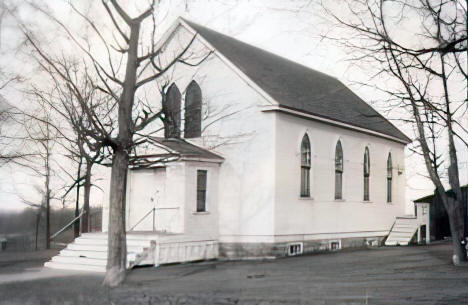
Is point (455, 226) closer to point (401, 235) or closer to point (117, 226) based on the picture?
point (117, 226)

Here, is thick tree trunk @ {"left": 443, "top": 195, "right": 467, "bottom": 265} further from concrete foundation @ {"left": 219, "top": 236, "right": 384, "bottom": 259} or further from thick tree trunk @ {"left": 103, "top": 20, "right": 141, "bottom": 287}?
thick tree trunk @ {"left": 103, "top": 20, "right": 141, "bottom": 287}

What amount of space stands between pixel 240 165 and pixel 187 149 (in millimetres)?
2251

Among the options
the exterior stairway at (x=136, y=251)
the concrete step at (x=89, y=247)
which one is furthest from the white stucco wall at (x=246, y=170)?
the concrete step at (x=89, y=247)

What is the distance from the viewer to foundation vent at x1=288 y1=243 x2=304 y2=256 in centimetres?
2469

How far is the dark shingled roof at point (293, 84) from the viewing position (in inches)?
991

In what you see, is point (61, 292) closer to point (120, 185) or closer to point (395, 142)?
point (120, 185)

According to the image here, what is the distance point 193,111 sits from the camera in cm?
2589

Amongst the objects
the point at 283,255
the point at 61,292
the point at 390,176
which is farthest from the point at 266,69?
the point at 61,292

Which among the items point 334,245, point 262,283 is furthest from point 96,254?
point 334,245

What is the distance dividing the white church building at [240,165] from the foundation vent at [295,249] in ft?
0.14

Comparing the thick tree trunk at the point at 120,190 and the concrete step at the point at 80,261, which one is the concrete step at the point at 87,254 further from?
the thick tree trunk at the point at 120,190

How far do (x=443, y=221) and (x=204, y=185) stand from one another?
64.8 feet

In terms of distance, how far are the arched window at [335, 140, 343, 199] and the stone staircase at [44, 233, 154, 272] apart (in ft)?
35.7

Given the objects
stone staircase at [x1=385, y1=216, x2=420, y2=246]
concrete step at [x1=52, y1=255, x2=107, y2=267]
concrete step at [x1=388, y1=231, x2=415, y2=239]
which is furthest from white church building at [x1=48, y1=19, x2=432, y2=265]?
concrete step at [x1=388, y1=231, x2=415, y2=239]
